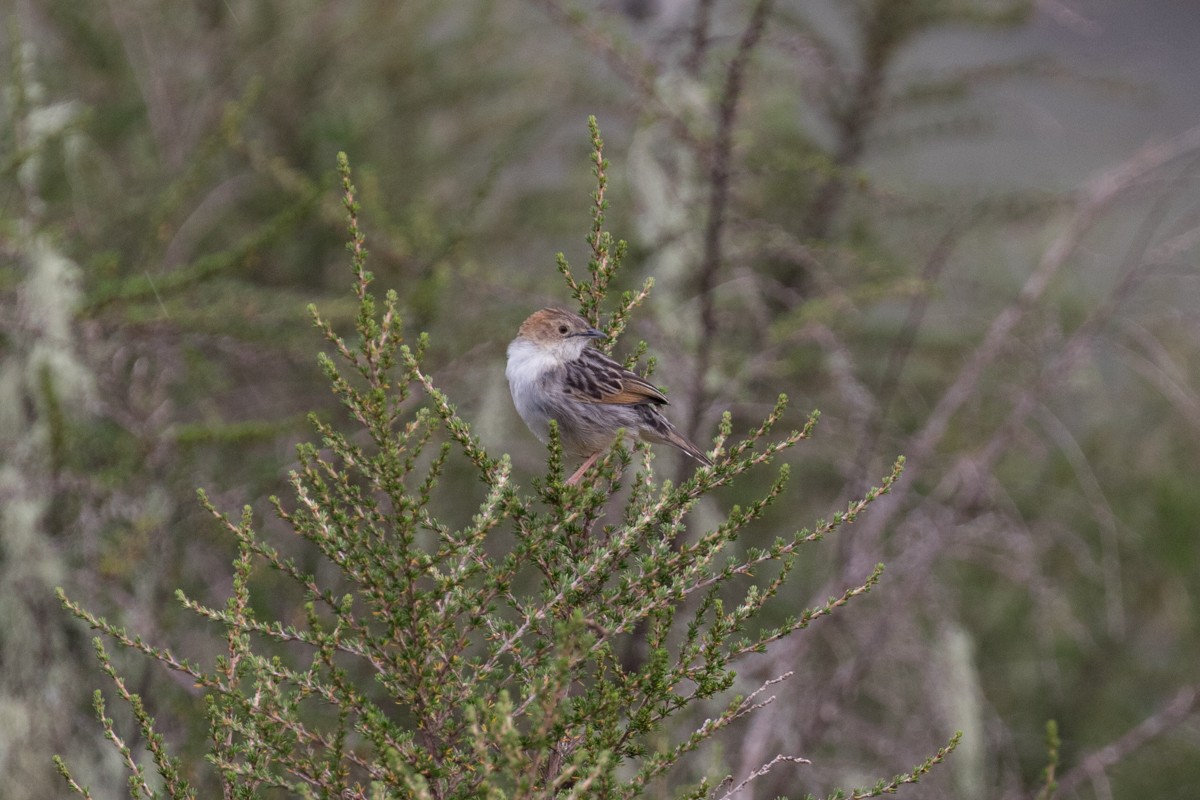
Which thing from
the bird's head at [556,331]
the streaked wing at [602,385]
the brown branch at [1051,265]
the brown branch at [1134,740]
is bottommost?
the brown branch at [1134,740]

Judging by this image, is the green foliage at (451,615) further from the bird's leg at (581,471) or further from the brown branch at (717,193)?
the brown branch at (717,193)

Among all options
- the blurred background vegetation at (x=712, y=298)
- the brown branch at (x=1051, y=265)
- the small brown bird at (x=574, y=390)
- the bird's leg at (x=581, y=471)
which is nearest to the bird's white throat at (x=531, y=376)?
the small brown bird at (x=574, y=390)

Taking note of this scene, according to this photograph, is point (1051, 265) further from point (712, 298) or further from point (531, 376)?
point (531, 376)

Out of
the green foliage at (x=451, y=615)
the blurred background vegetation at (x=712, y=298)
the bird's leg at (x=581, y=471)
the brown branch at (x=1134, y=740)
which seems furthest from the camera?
the blurred background vegetation at (x=712, y=298)

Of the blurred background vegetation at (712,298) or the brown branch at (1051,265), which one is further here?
the brown branch at (1051,265)

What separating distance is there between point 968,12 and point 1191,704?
413 cm

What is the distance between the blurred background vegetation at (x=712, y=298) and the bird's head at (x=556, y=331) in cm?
79

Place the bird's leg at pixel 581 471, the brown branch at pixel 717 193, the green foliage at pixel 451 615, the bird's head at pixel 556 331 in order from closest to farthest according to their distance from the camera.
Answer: the green foliage at pixel 451 615, the bird's leg at pixel 581 471, the bird's head at pixel 556 331, the brown branch at pixel 717 193

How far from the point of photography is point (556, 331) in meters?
3.85

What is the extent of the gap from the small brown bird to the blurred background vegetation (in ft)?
2.53

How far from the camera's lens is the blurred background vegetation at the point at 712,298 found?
4.64m

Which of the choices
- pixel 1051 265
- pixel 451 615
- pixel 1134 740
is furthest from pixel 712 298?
pixel 451 615

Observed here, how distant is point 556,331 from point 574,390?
0.71 feet

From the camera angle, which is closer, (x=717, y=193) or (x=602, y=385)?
(x=602, y=385)
